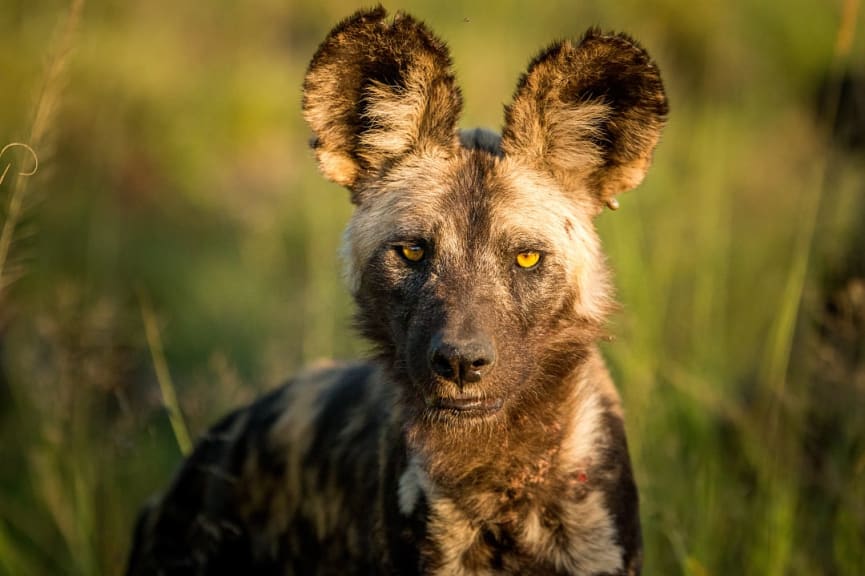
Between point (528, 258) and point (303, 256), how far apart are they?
4.65 meters

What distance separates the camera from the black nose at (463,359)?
2.83 metres

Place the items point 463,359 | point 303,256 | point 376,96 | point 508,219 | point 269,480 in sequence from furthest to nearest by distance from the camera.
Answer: point 303,256 < point 269,480 < point 376,96 < point 508,219 < point 463,359

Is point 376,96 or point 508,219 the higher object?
point 376,96

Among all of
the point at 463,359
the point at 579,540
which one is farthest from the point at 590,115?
the point at 579,540

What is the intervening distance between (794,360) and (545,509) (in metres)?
2.73

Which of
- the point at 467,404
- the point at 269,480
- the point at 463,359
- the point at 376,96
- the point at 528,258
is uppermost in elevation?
the point at 376,96

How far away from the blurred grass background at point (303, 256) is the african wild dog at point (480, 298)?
0.39 meters

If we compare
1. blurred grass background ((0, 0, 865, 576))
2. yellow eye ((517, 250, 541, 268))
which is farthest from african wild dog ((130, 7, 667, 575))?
blurred grass background ((0, 0, 865, 576))

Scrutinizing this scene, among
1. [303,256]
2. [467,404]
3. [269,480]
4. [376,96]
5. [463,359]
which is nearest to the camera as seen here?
[463,359]

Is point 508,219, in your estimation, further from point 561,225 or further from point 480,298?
point 480,298

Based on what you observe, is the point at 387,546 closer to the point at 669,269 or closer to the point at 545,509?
the point at 545,509

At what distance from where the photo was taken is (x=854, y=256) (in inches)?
203

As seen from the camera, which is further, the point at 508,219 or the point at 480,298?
the point at 508,219

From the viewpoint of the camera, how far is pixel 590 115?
3.24 m
